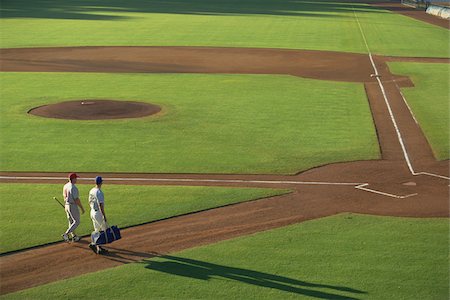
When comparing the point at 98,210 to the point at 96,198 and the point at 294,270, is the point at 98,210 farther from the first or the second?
the point at 294,270

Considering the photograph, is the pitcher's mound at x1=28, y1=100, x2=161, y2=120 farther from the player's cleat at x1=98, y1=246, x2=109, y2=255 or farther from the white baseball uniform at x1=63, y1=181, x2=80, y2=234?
the player's cleat at x1=98, y1=246, x2=109, y2=255

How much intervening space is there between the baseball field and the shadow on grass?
2746 centimetres

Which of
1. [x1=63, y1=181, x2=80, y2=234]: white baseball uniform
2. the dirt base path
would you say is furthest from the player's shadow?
the dirt base path

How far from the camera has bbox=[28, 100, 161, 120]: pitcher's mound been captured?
1218 inches

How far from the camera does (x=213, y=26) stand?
227 ft

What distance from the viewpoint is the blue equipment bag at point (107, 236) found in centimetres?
1622

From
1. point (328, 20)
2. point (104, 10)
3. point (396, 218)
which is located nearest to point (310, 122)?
point (396, 218)

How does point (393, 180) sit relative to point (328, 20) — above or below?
below

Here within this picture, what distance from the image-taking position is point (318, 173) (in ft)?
75.4

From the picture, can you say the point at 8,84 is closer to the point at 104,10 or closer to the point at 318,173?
the point at 318,173

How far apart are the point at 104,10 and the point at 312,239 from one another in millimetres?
72174

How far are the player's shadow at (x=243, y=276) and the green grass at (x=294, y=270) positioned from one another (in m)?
0.02

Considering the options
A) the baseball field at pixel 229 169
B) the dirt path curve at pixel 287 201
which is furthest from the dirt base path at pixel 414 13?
the dirt path curve at pixel 287 201

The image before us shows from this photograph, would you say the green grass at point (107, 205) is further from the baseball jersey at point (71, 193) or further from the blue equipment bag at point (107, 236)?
the blue equipment bag at point (107, 236)
